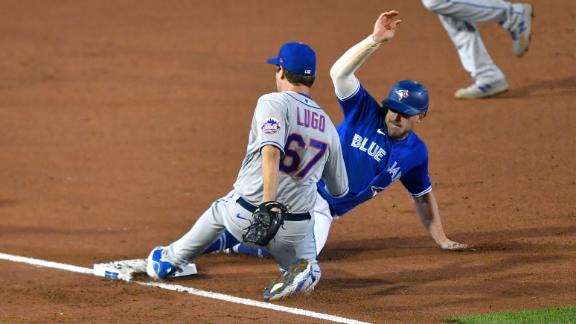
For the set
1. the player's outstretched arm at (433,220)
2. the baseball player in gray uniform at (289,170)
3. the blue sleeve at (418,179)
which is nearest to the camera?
the baseball player in gray uniform at (289,170)

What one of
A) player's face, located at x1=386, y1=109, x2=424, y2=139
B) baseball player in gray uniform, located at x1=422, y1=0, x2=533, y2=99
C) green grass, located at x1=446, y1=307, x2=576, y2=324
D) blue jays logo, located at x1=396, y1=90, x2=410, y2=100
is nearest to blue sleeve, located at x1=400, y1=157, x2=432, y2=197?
player's face, located at x1=386, y1=109, x2=424, y2=139

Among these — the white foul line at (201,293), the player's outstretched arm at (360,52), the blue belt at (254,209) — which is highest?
the player's outstretched arm at (360,52)

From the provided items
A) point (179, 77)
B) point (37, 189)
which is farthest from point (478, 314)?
point (179, 77)

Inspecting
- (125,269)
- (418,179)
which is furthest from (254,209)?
(418,179)

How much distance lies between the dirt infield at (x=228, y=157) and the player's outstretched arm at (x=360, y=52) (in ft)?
4.52

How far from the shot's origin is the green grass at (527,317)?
22.7ft

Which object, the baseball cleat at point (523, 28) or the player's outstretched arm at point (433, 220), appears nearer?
the player's outstretched arm at point (433, 220)

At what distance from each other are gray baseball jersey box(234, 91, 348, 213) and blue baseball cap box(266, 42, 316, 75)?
151 millimetres

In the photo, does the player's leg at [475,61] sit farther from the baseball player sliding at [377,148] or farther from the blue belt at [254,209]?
the blue belt at [254,209]

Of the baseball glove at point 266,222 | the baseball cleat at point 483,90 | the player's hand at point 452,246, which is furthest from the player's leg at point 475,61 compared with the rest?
the baseball glove at point 266,222

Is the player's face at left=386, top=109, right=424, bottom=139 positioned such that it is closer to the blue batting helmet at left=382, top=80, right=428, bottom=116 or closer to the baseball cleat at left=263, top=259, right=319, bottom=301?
the blue batting helmet at left=382, top=80, right=428, bottom=116

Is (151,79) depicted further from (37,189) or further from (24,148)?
(37,189)

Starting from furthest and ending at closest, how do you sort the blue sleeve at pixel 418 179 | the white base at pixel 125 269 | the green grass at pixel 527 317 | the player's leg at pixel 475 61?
the player's leg at pixel 475 61
the blue sleeve at pixel 418 179
the white base at pixel 125 269
the green grass at pixel 527 317

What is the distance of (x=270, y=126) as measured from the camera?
6.71m
